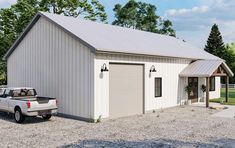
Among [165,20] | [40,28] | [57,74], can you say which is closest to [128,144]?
[57,74]

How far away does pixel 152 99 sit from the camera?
16.0 metres

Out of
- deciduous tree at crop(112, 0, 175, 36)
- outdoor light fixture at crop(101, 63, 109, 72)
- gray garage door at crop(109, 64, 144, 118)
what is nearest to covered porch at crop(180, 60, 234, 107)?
gray garage door at crop(109, 64, 144, 118)

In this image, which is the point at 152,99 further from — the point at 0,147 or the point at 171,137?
the point at 0,147

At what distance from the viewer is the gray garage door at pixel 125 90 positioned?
13.4 metres

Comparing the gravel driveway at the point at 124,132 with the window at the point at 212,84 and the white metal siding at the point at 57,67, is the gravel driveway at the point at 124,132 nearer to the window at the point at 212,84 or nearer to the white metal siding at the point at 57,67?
the white metal siding at the point at 57,67

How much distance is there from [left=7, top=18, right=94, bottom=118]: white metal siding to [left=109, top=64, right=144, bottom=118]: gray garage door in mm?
1352

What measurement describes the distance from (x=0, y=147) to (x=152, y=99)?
967cm

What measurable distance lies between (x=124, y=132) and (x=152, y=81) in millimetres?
6201

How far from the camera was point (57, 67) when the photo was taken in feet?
46.1

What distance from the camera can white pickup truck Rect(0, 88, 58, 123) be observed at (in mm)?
11570

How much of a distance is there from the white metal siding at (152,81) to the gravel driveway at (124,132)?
1241mm

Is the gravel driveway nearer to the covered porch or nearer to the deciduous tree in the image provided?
the covered porch

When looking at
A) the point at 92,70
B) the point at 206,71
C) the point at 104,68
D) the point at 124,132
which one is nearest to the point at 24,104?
the point at 92,70

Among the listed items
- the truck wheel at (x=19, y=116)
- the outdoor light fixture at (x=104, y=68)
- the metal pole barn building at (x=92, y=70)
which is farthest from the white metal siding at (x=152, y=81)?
the truck wheel at (x=19, y=116)
